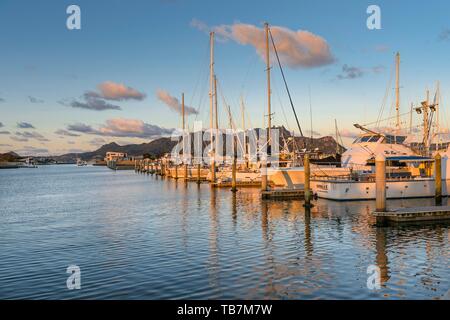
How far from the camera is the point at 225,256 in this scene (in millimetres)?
18141

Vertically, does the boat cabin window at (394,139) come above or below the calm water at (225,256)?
above

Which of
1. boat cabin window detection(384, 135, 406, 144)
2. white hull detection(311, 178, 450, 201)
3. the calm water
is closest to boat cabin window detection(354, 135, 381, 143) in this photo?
boat cabin window detection(384, 135, 406, 144)

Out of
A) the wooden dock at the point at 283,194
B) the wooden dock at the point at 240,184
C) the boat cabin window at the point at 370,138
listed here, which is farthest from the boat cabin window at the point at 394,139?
the wooden dock at the point at 240,184

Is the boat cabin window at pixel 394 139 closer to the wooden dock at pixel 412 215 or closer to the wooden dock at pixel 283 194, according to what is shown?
the wooden dock at pixel 283 194

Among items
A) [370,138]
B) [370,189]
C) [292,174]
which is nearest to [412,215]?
[370,189]

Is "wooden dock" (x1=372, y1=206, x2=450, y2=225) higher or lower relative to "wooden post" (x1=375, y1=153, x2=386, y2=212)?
lower

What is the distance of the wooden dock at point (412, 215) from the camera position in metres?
24.4

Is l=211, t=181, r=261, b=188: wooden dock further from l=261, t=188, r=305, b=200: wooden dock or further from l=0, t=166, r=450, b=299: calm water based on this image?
l=0, t=166, r=450, b=299: calm water

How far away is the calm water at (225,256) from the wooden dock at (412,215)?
38.7 inches

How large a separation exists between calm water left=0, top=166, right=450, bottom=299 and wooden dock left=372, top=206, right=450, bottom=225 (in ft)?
3.22

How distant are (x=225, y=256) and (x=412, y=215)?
1299cm

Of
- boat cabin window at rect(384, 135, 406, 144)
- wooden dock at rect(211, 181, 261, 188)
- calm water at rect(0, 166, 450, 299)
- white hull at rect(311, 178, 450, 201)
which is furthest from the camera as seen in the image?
wooden dock at rect(211, 181, 261, 188)

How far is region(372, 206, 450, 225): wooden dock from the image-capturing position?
24438 millimetres
